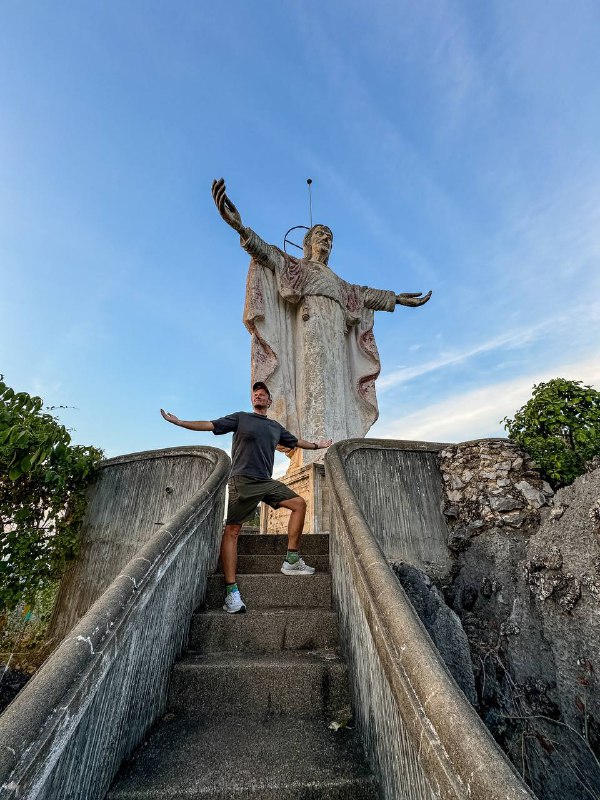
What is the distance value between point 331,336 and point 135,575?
527cm

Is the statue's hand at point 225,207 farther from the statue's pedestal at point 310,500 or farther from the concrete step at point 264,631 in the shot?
the concrete step at point 264,631

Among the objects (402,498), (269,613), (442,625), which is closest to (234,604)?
(269,613)

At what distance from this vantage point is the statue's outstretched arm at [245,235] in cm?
532

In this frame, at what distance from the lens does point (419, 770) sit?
1.20m

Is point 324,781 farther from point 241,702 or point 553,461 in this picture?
point 553,461

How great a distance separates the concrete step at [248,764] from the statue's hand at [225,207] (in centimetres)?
537

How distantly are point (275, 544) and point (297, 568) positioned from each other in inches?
26.8

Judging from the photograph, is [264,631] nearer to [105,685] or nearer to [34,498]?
[105,685]

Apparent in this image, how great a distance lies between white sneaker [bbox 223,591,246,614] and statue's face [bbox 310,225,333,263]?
Answer: 6023 millimetres

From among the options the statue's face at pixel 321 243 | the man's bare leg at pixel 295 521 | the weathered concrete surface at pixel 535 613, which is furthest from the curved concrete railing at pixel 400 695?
the statue's face at pixel 321 243

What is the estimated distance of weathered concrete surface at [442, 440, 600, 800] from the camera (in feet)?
8.18

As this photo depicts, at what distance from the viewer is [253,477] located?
3.34 metres

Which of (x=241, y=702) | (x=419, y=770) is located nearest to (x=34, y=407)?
(x=241, y=702)

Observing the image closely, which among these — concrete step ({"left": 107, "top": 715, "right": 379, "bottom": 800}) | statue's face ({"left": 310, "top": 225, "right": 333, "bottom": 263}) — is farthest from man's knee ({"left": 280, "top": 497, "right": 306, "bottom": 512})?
statue's face ({"left": 310, "top": 225, "right": 333, "bottom": 263})
